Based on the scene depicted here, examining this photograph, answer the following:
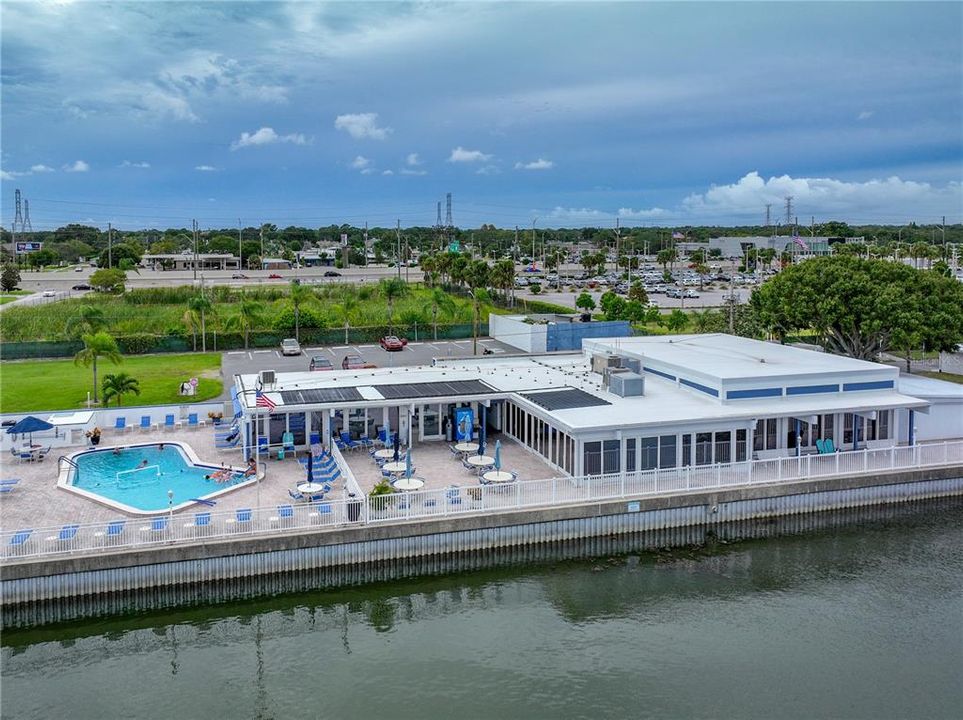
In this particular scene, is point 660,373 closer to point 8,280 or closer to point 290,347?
point 290,347

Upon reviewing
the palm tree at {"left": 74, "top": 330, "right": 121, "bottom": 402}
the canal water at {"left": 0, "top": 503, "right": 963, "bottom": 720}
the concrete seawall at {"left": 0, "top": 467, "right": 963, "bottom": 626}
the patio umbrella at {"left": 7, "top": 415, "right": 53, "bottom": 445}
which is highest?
the palm tree at {"left": 74, "top": 330, "right": 121, "bottom": 402}

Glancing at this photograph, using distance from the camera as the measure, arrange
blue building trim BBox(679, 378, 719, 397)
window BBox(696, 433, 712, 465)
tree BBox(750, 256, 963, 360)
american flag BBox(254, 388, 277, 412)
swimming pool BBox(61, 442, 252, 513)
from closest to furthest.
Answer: swimming pool BBox(61, 442, 252, 513) < american flag BBox(254, 388, 277, 412) < window BBox(696, 433, 712, 465) < blue building trim BBox(679, 378, 719, 397) < tree BBox(750, 256, 963, 360)

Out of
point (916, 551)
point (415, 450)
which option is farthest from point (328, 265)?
point (916, 551)

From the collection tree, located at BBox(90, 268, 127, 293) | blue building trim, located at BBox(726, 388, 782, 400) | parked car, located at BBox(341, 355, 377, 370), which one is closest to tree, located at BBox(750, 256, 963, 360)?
blue building trim, located at BBox(726, 388, 782, 400)

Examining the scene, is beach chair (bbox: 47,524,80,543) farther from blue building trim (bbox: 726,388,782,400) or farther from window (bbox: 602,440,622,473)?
blue building trim (bbox: 726,388,782,400)

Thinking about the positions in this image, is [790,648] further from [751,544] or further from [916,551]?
[916,551]

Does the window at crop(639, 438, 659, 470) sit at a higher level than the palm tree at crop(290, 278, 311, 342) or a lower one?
lower
